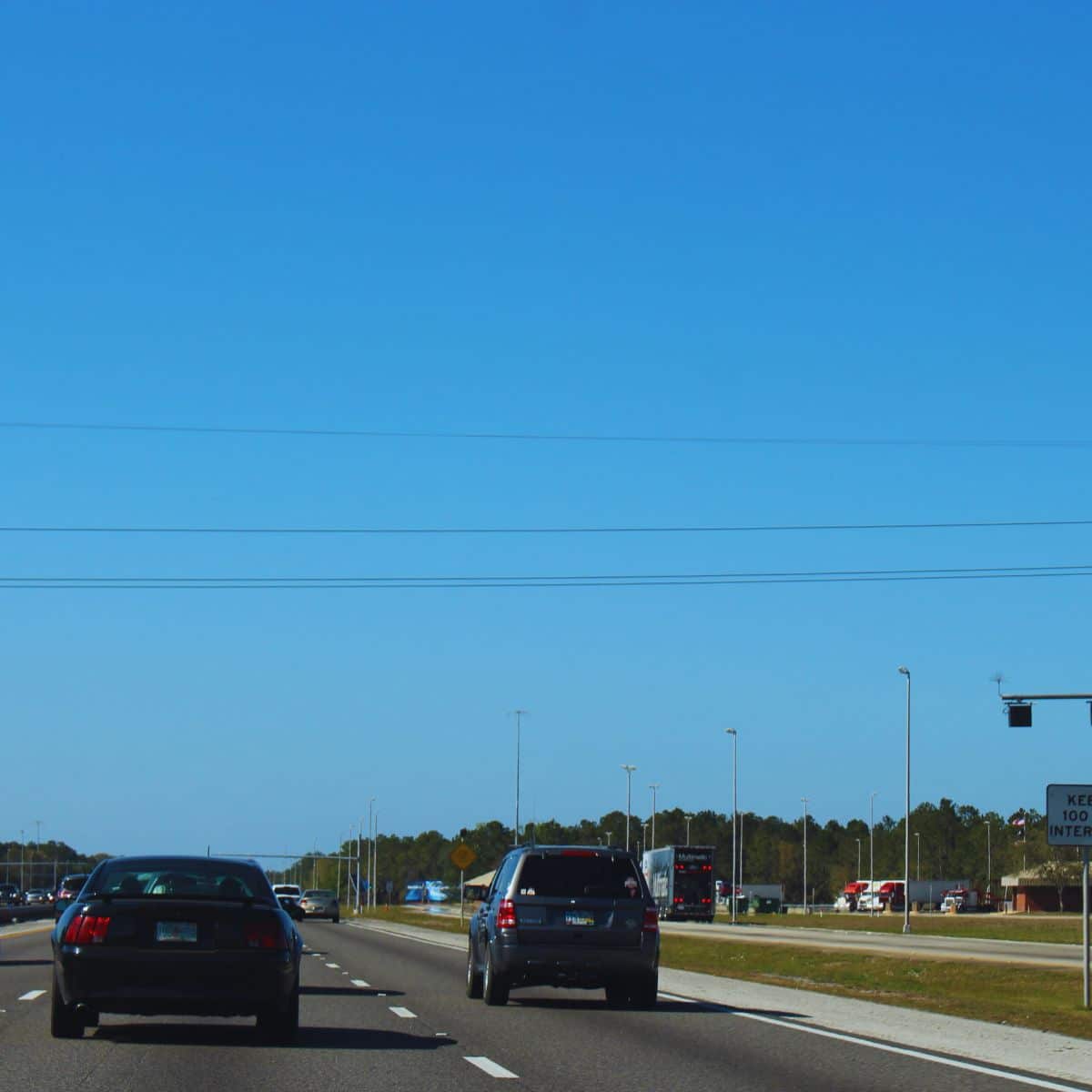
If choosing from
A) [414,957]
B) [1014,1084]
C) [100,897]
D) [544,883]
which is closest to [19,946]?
[414,957]

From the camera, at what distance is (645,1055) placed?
16266 millimetres

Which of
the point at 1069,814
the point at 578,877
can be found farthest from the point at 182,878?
the point at 1069,814

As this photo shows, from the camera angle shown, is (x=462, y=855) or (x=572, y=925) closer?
(x=572, y=925)

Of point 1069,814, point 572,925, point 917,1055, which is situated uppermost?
point 1069,814

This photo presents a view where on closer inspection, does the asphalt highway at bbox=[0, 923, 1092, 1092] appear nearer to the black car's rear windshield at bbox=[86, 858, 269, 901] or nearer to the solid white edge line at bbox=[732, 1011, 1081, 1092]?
the solid white edge line at bbox=[732, 1011, 1081, 1092]

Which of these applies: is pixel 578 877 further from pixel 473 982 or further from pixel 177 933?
pixel 177 933

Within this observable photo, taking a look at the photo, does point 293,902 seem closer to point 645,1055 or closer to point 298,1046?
point 298,1046

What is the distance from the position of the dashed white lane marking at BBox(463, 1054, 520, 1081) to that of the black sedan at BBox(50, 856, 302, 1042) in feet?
6.21

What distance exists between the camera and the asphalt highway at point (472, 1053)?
13969 millimetres

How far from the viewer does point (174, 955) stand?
15.9 meters

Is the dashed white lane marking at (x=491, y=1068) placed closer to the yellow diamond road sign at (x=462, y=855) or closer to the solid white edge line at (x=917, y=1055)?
the solid white edge line at (x=917, y=1055)

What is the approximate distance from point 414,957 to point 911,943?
2047 centimetres

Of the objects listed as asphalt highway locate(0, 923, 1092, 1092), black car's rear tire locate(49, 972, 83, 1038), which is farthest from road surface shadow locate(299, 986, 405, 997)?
black car's rear tire locate(49, 972, 83, 1038)

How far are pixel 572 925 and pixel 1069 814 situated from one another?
22.3ft
